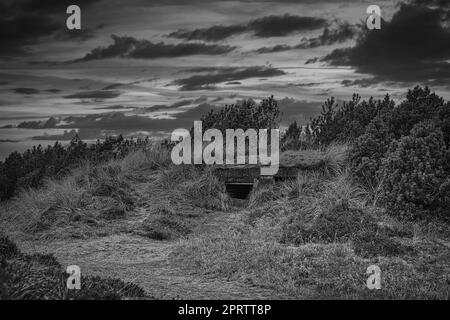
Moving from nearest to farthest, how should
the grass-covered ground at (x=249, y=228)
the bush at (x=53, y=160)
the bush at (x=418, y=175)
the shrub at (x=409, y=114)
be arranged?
the grass-covered ground at (x=249, y=228) < the bush at (x=418, y=175) < the shrub at (x=409, y=114) < the bush at (x=53, y=160)

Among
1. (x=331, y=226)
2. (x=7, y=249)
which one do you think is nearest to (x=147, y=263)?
(x=7, y=249)

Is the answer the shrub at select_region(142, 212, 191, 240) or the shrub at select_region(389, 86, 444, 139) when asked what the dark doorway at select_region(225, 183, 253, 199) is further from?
the shrub at select_region(389, 86, 444, 139)

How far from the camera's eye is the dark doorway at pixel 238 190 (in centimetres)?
1777

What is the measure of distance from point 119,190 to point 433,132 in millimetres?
8824

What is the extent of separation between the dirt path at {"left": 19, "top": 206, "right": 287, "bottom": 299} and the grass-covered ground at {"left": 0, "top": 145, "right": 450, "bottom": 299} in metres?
0.07

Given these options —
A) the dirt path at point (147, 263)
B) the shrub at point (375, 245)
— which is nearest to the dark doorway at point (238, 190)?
the dirt path at point (147, 263)

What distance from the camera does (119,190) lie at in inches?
645

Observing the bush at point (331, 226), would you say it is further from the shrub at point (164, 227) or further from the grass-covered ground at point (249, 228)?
the shrub at point (164, 227)

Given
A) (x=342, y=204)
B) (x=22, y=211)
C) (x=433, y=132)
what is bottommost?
(x=22, y=211)

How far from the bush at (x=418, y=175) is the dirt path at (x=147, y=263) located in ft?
14.3

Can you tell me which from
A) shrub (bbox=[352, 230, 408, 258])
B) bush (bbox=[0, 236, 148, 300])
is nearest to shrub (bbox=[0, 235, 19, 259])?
bush (bbox=[0, 236, 148, 300])

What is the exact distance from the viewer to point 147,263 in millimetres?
11117
